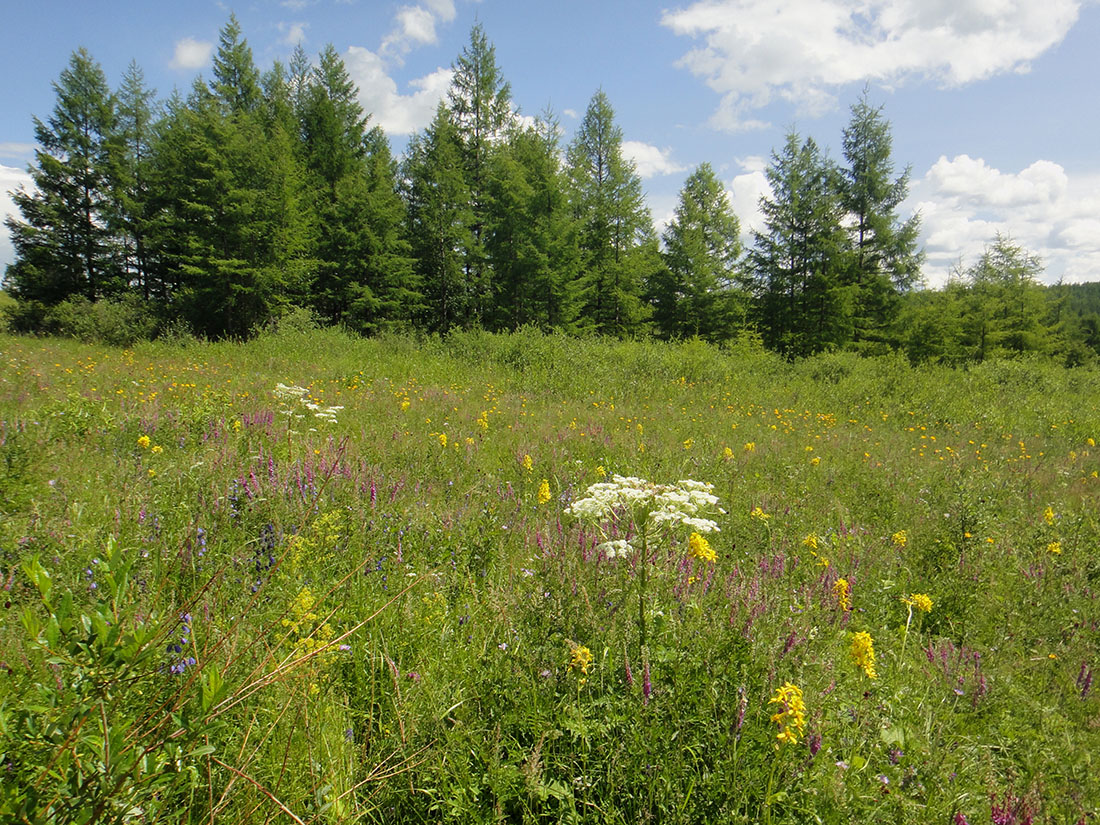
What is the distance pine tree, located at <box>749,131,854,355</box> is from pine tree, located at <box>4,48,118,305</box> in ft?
112

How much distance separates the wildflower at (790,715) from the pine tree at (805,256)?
84.4 feet

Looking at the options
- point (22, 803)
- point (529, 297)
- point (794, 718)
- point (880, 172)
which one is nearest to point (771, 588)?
point (794, 718)

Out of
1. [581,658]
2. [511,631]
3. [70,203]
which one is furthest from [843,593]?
[70,203]

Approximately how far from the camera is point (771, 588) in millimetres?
2689

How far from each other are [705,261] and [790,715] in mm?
28838

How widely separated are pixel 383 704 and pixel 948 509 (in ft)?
17.7

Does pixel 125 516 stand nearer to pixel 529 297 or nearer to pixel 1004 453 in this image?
pixel 1004 453

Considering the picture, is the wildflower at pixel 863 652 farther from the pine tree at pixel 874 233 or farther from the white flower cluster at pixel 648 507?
the pine tree at pixel 874 233

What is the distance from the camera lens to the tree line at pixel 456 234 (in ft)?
76.4

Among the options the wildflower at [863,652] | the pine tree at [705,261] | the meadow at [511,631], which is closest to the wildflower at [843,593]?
the meadow at [511,631]

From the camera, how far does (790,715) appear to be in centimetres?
147

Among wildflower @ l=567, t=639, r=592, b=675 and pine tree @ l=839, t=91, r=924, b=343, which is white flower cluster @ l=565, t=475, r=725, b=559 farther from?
pine tree @ l=839, t=91, r=924, b=343

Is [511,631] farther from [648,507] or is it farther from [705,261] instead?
[705,261]

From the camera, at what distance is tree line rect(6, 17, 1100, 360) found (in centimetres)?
2330
